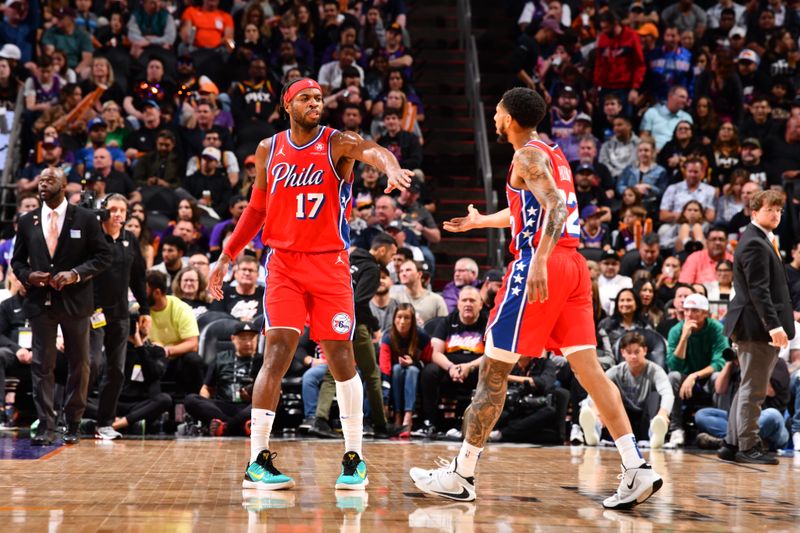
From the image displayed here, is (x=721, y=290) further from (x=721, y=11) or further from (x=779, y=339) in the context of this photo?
(x=721, y=11)

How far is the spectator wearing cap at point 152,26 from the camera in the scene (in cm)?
1530

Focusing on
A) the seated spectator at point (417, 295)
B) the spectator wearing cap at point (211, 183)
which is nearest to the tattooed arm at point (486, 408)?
the seated spectator at point (417, 295)

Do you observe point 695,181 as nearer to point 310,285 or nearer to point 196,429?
point 196,429

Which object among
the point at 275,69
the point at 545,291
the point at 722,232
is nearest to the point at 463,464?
the point at 545,291

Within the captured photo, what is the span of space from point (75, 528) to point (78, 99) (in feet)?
34.0

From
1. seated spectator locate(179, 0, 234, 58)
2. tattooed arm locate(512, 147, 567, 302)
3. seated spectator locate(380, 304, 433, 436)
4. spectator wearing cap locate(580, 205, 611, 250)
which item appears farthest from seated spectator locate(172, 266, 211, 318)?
tattooed arm locate(512, 147, 567, 302)

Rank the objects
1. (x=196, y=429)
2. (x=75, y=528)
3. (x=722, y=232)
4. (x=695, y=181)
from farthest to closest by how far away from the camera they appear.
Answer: (x=695, y=181), (x=722, y=232), (x=196, y=429), (x=75, y=528)

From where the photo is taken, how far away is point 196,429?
32.8ft

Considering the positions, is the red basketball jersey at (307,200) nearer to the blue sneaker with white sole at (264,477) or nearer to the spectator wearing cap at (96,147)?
the blue sneaker with white sole at (264,477)

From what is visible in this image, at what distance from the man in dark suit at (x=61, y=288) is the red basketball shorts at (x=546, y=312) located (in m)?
4.06

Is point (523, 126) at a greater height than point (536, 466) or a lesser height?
greater

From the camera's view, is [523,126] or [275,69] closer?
[523,126]

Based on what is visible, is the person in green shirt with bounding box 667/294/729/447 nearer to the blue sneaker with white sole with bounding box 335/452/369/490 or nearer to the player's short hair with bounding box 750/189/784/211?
the player's short hair with bounding box 750/189/784/211

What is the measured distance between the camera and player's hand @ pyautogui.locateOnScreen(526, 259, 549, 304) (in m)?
4.94
